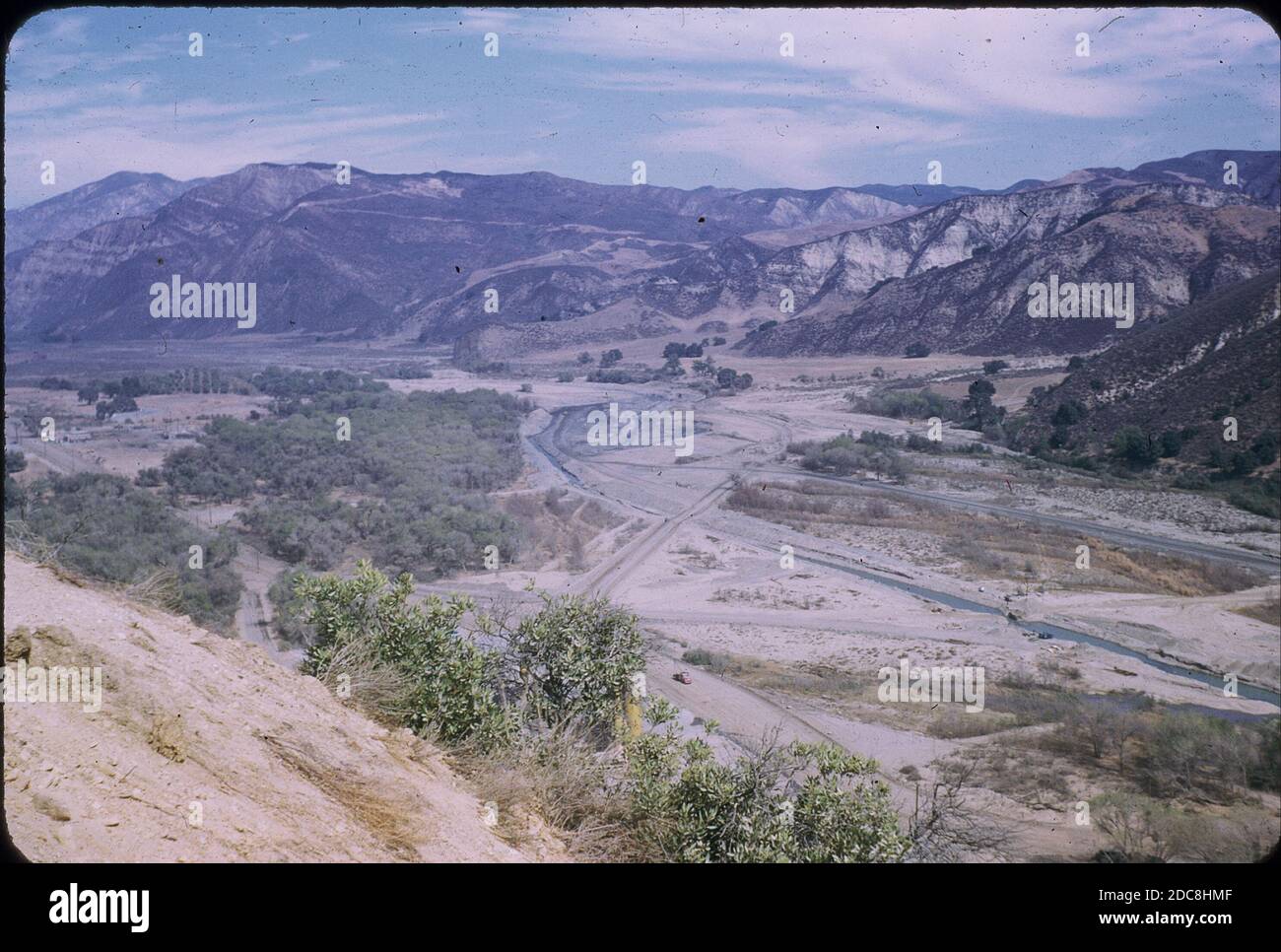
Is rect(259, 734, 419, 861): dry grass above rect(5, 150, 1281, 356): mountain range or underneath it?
underneath

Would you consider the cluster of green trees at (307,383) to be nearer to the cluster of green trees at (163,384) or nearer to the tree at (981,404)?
the cluster of green trees at (163,384)

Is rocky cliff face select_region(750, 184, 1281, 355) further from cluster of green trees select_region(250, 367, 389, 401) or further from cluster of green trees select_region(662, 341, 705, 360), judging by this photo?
cluster of green trees select_region(250, 367, 389, 401)

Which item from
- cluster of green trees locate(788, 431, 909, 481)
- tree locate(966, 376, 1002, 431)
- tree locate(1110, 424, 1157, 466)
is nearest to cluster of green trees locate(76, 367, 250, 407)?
cluster of green trees locate(788, 431, 909, 481)

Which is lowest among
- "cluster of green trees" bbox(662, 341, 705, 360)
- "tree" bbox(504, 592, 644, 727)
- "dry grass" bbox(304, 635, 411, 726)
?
"tree" bbox(504, 592, 644, 727)

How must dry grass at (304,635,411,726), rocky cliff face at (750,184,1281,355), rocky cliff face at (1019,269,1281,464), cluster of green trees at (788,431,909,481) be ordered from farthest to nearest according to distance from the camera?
1. rocky cliff face at (750,184,1281,355)
2. cluster of green trees at (788,431,909,481)
3. rocky cliff face at (1019,269,1281,464)
4. dry grass at (304,635,411,726)

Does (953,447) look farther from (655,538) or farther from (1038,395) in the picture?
(655,538)

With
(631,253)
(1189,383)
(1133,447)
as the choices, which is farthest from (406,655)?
(631,253)

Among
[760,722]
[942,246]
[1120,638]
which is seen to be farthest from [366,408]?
[942,246]

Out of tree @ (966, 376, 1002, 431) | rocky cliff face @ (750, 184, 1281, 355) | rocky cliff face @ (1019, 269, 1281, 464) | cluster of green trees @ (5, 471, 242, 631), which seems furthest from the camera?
rocky cliff face @ (750, 184, 1281, 355)
